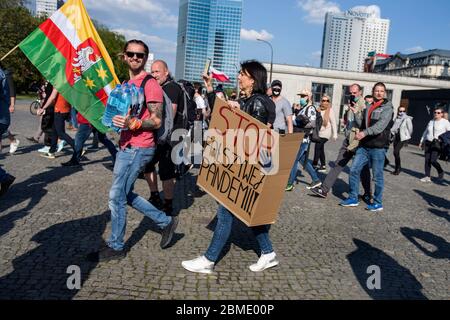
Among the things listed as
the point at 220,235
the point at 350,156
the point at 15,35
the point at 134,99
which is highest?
the point at 15,35

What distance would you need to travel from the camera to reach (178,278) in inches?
139

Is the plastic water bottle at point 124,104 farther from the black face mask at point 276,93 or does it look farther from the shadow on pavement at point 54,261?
the black face mask at point 276,93

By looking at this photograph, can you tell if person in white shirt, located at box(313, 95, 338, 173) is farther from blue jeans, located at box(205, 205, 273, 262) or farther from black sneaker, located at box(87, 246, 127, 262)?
black sneaker, located at box(87, 246, 127, 262)

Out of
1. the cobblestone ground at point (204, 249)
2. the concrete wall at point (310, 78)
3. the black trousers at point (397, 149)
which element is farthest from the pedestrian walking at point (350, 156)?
the concrete wall at point (310, 78)

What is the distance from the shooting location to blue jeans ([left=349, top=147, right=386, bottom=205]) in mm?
6504

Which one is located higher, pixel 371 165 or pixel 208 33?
pixel 208 33

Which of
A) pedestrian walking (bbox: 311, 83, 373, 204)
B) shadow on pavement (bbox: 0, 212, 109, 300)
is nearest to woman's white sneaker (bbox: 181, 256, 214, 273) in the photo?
shadow on pavement (bbox: 0, 212, 109, 300)

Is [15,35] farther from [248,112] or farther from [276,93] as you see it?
[248,112]

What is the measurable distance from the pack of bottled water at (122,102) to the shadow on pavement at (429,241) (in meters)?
3.73

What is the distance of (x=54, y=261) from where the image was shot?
366cm

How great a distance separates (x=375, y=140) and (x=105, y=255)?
15.0 ft

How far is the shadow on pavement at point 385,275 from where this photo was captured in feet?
11.5

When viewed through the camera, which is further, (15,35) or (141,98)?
Result: (15,35)

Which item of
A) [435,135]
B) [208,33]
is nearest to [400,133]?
A: [435,135]
